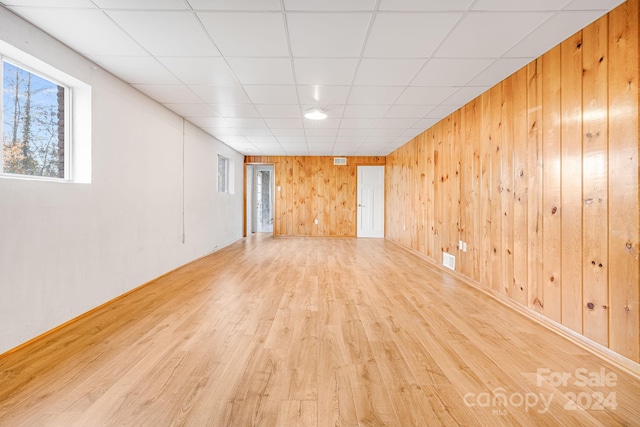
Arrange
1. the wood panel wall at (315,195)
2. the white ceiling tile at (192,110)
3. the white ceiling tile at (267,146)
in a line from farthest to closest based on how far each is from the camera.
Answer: the wood panel wall at (315,195), the white ceiling tile at (267,146), the white ceiling tile at (192,110)

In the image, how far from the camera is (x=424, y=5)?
1773 millimetres

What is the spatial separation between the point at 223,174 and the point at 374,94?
14.7ft

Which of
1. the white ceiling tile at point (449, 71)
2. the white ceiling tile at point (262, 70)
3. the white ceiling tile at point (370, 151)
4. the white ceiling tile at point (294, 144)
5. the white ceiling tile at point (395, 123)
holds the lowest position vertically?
the white ceiling tile at point (262, 70)

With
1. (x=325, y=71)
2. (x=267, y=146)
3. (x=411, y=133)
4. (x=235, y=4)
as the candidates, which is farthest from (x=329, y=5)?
(x=267, y=146)

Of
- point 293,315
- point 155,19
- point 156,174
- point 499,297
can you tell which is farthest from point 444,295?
point 156,174

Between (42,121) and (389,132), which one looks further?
(389,132)

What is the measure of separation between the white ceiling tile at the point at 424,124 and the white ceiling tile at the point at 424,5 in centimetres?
267

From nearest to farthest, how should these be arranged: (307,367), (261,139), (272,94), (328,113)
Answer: (307,367), (272,94), (328,113), (261,139)

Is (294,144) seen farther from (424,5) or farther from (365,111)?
(424,5)

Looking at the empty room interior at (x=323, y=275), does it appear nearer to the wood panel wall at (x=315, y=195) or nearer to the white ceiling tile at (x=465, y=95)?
the white ceiling tile at (x=465, y=95)

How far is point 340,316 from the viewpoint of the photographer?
243 centimetres

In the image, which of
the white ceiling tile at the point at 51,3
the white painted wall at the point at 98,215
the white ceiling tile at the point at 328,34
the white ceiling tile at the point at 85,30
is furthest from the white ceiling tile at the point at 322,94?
the white painted wall at the point at 98,215

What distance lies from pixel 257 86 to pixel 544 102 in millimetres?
2725

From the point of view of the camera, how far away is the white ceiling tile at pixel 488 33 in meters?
→ 1.87
